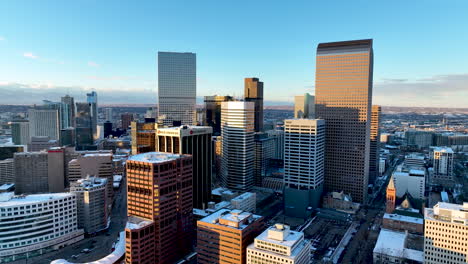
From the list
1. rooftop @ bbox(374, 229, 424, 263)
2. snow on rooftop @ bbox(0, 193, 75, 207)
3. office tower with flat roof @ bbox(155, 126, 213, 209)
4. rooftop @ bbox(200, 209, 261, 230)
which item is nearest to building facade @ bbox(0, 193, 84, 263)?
snow on rooftop @ bbox(0, 193, 75, 207)

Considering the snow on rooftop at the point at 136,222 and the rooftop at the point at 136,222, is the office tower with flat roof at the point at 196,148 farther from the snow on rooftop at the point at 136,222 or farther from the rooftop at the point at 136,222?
the snow on rooftop at the point at 136,222

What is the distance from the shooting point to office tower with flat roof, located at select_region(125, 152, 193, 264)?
90562mm

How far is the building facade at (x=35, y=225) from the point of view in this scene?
10850cm

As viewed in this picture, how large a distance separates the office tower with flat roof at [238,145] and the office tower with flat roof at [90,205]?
65.0 meters

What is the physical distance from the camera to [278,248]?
81.5 m

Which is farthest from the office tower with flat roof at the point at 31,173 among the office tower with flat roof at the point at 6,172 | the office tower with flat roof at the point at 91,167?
the office tower with flat roof at the point at 91,167

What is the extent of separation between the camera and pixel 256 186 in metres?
192

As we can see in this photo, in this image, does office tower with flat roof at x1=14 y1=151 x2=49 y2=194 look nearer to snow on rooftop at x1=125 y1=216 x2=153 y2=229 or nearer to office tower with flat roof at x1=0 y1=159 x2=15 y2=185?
office tower with flat roof at x1=0 y1=159 x2=15 y2=185

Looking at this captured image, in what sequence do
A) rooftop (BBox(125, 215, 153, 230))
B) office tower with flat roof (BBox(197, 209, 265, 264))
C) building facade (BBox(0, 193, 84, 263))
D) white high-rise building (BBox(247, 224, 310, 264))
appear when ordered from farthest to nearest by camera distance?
1. building facade (BBox(0, 193, 84, 263))
2. rooftop (BBox(125, 215, 153, 230))
3. office tower with flat roof (BBox(197, 209, 265, 264))
4. white high-rise building (BBox(247, 224, 310, 264))

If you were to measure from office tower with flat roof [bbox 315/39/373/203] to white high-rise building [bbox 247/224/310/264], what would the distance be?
3358 inches

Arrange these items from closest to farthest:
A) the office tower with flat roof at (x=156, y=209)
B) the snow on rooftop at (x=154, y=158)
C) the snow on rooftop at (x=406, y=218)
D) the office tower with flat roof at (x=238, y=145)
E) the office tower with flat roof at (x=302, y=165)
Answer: the office tower with flat roof at (x=156, y=209)
the snow on rooftop at (x=154, y=158)
the snow on rooftop at (x=406, y=218)
the office tower with flat roof at (x=302, y=165)
the office tower with flat roof at (x=238, y=145)

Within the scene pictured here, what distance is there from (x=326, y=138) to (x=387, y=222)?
5438 centimetres

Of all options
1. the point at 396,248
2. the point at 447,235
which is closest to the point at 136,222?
the point at 396,248

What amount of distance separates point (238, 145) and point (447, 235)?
101 meters
